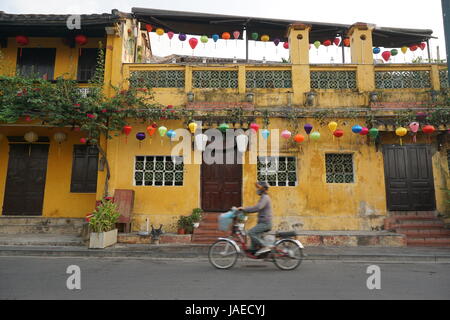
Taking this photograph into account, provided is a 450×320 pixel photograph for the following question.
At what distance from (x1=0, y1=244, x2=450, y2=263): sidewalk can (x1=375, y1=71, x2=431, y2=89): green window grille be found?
223 inches

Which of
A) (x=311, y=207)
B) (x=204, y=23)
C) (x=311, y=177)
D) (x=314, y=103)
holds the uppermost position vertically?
(x=204, y=23)

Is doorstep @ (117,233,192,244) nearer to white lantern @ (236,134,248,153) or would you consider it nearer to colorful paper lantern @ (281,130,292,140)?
white lantern @ (236,134,248,153)

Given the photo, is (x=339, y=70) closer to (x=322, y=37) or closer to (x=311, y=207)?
(x=322, y=37)

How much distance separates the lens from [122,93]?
10555mm

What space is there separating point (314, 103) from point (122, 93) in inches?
263

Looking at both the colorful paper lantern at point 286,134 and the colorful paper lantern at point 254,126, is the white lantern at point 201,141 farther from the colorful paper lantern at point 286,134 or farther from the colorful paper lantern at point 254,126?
the colorful paper lantern at point 286,134

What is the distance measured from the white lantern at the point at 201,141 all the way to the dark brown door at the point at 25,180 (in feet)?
20.3

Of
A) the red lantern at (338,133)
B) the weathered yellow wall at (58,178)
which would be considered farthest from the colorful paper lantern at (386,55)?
the weathered yellow wall at (58,178)

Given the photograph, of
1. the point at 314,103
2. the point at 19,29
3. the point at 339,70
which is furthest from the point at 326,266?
the point at 19,29

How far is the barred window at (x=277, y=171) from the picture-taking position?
10.7 metres

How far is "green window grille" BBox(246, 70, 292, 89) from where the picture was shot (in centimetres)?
1116

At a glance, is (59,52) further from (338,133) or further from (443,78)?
(443,78)

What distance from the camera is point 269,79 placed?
1118 centimetres

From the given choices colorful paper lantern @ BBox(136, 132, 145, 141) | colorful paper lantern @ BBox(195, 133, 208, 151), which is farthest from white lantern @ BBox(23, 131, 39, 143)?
colorful paper lantern @ BBox(195, 133, 208, 151)
